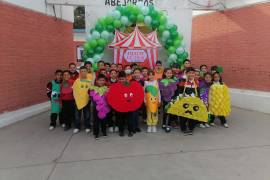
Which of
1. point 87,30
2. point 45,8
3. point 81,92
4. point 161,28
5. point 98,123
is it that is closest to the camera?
point 98,123

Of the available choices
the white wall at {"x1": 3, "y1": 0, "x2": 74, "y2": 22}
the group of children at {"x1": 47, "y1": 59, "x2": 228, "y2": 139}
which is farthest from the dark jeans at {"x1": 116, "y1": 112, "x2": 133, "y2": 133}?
the white wall at {"x1": 3, "y1": 0, "x2": 74, "y2": 22}

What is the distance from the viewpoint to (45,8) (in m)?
8.28

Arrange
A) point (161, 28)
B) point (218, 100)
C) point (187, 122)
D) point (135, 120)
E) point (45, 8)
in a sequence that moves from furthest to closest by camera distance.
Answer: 1. point (45, 8)
2. point (161, 28)
3. point (218, 100)
4. point (187, 122)
5. point (135, 120)

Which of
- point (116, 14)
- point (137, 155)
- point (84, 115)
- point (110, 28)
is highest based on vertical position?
point (116, 14)

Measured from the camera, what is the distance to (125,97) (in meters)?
5.53

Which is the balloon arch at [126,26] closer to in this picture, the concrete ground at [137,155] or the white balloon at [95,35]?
the white balloon at [95,35]

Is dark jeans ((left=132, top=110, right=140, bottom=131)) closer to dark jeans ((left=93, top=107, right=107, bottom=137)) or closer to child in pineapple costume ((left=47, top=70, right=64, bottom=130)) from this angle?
dark jeans ((left=93, top=107, right=107, bottom=137))

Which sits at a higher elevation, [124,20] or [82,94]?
[124,20]

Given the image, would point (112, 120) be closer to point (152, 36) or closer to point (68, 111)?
point (68, 111)

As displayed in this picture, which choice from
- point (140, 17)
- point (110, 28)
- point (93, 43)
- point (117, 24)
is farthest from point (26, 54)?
point (140, 17)

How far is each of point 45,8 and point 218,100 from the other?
5.25m

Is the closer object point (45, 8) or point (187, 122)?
point (187, 122)

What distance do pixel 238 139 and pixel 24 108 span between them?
16.2ft

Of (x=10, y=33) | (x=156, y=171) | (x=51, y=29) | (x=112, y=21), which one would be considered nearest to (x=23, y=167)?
(x=156, y=171)
